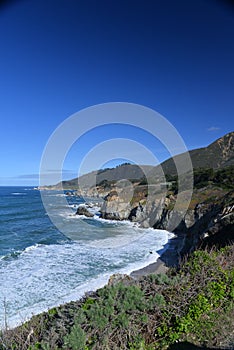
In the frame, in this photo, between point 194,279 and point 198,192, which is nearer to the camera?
point 194,279

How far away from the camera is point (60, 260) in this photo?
17.7 meters

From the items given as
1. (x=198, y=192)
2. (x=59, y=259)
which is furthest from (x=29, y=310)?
(x=198, y=192)

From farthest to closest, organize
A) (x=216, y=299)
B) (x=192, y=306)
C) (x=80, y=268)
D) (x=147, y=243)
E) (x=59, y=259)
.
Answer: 1. (x=147, y=243)
2. (x=59, y=259)
3. (x=80, y=268)
4. (x=216, y=299)
5. (x=192, y=306)

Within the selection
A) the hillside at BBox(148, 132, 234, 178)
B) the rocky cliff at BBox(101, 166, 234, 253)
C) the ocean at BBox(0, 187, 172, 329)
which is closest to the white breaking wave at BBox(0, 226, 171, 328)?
the ocean at BBox(0, 187, 172, 329)

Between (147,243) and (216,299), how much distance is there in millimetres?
17466

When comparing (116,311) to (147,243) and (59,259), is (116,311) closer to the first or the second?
(59,259)

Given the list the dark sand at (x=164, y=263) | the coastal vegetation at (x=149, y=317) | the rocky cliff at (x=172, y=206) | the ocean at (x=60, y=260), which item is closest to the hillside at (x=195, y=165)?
the rocky cliff at (x=172, y=206)

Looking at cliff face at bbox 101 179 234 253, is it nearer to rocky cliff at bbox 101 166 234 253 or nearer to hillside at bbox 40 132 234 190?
rocky cliff at bbox 101 166 234 253

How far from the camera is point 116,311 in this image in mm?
4141

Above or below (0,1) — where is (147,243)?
below

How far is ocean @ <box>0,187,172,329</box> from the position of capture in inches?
459

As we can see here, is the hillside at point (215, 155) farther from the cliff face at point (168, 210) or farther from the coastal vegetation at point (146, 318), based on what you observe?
the coastal vegetation at point (146, 318)

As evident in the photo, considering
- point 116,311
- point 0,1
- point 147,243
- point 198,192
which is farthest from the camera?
point 198,192

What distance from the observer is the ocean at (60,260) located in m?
11.7
